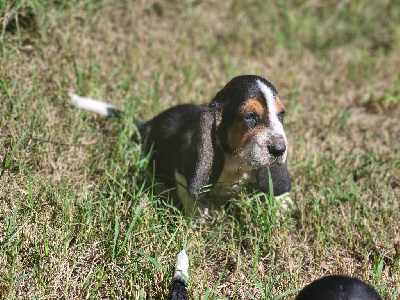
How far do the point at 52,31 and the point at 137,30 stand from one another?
1.24 meters

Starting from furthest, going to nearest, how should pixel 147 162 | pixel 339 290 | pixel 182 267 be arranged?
pixel 147 162 < pixel 182 267 < pixel 339 290

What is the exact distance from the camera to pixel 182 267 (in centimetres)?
352

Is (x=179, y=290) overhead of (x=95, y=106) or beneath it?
overhead

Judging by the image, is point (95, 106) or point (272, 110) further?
point (95, 106)

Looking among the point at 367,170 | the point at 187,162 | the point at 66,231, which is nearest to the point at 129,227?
the point at 66,231

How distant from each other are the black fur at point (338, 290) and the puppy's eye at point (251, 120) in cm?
131

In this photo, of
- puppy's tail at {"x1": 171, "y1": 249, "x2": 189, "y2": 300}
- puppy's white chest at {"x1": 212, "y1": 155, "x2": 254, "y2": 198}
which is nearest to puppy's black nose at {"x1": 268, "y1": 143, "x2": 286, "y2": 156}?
puppy's white chest at {"x1": 212, "y1": 155, "x2": 254, "y2": 198}

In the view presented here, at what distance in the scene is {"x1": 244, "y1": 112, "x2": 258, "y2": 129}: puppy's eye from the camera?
12.7 feet

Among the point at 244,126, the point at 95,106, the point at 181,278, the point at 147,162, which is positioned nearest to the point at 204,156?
the point at 244,126

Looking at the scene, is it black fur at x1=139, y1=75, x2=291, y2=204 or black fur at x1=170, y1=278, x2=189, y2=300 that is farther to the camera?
black fur at x1=139, y1=75, x2=291, y2=204

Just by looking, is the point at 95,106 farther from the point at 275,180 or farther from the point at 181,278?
the point at 181,278

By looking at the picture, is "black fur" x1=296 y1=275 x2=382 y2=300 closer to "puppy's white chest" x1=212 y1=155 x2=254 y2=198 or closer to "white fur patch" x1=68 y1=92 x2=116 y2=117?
"puppy's white chest" x1=212 y1=155 x2=254 y2=198

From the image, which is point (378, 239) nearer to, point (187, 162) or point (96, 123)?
point (187, 162)

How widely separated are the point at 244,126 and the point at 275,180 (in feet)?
1.80
